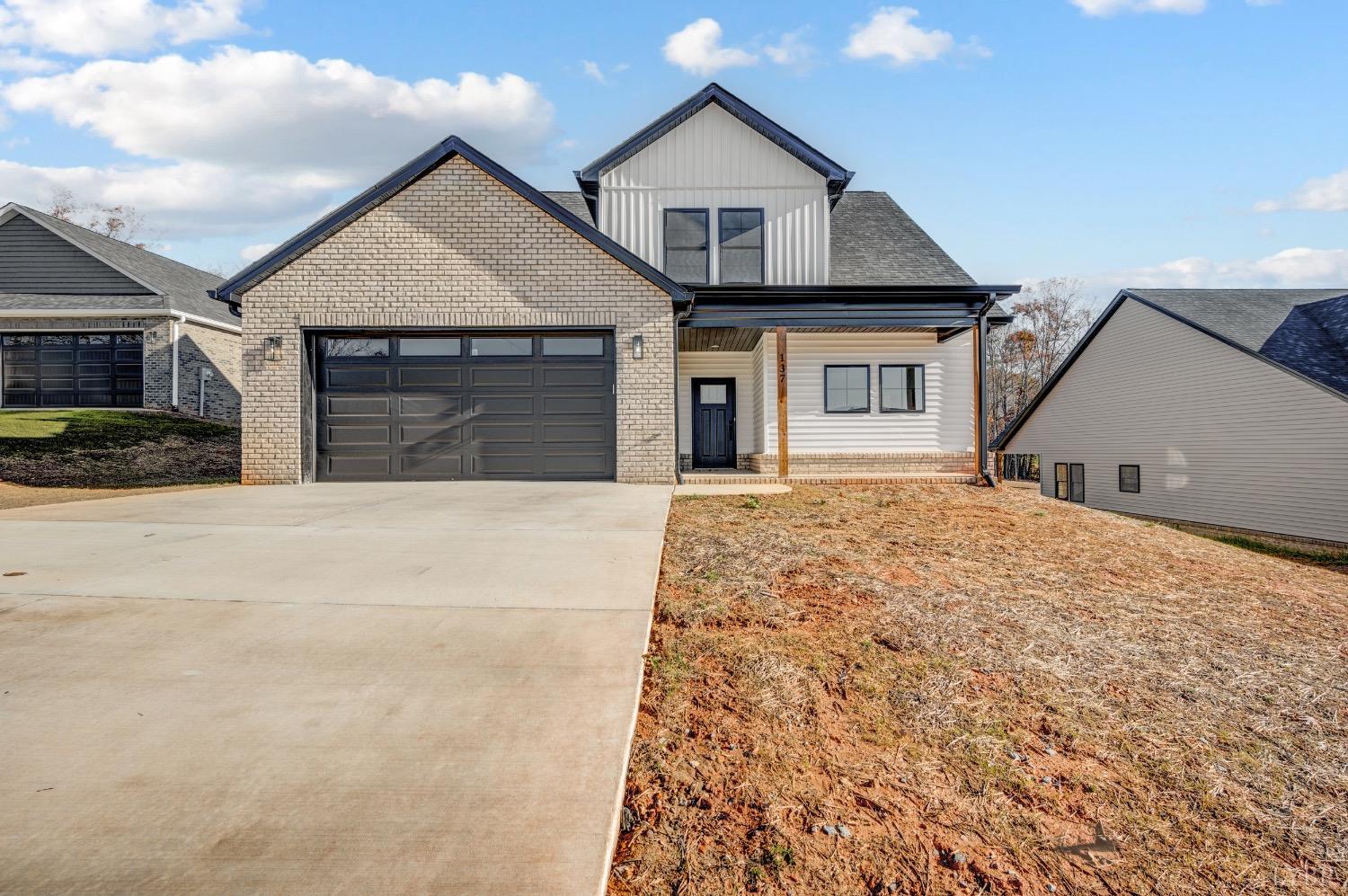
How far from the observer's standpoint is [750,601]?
4859mm

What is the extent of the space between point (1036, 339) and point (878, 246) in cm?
2902

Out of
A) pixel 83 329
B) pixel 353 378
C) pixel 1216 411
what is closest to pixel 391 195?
pixel 353 378

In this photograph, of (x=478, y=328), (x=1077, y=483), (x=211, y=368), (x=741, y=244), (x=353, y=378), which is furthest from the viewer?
(x=1077, y=483)

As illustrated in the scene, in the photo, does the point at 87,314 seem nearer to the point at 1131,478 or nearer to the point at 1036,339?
the point at 1131,478

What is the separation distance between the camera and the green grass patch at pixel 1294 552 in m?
13.3

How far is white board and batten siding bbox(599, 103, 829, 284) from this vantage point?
14.3 m

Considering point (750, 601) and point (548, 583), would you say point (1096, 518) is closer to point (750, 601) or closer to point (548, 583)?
point (750, 601)

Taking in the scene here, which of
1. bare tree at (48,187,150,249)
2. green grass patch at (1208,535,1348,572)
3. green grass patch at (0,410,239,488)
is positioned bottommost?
green grass patch at (1208,535,1348,572)

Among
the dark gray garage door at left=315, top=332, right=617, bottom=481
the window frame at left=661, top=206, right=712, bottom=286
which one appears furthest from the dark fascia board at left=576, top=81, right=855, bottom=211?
the dark gray garage door at left=315, top=332, right=617, bottom=481

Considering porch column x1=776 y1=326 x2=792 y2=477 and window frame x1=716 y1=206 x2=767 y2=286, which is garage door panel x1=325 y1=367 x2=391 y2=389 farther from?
window frame x1=716 y1=206 x2=767 y2=286

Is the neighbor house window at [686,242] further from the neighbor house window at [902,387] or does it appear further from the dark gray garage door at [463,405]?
the neighbor house window at [902,387]

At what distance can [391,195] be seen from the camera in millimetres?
11109

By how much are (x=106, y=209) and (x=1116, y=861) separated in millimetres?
51068

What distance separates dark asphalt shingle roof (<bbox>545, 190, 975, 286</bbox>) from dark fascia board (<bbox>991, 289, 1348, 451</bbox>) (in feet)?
25.0
